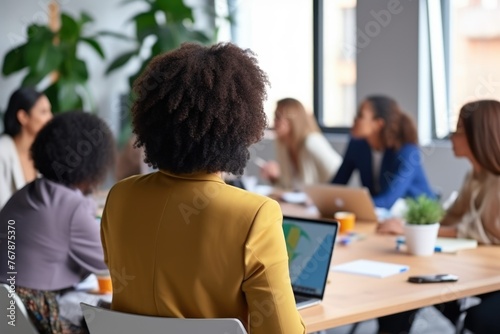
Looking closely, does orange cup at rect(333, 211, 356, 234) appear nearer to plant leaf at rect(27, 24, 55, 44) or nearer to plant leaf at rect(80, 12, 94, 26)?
plant leaf at rect(27, 24, 55, 44)

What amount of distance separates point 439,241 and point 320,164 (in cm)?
219

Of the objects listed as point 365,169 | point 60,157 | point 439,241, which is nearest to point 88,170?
point 60,157

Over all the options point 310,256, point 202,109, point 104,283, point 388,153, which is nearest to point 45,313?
point 104,283

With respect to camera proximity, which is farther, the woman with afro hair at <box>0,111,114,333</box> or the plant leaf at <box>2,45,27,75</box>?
the plant leaf at <box>2,45,27,75</box>

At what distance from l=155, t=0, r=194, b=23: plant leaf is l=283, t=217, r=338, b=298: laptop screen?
15.9 ft

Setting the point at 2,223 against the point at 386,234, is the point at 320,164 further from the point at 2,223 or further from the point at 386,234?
the point at 2,223

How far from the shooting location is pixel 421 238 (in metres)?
3.11

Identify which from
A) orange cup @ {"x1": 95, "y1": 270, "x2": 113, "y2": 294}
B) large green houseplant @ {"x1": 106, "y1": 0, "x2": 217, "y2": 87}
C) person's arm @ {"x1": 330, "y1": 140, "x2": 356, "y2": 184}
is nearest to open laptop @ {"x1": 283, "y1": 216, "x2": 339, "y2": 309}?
orange cup @ {"x1": 95, "y1": 270, "x2": 113, "y2": 294}

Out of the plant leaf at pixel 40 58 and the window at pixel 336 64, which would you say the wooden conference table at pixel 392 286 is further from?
the plant leaf at pixel 40 58

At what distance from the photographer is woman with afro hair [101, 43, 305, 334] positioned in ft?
5.90

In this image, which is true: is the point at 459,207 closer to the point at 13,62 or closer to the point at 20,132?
the point at 20,132

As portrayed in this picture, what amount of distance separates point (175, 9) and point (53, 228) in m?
4.80

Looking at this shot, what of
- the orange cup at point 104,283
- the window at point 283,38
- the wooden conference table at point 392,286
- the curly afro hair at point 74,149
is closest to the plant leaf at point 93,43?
the window at point 283,38

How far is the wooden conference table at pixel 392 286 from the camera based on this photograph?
7.85 feet
